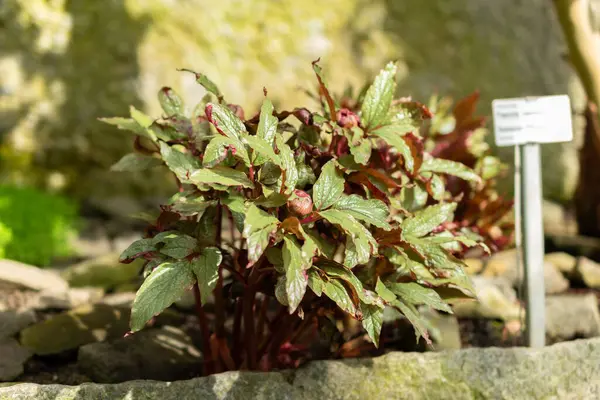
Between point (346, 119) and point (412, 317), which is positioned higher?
point (346, 119)

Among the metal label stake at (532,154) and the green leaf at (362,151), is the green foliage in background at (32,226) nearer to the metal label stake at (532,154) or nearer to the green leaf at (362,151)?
the green leaf at (362,151)

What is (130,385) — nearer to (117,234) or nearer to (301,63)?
(117,234)

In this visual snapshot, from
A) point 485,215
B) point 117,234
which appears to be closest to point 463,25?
point 485,215

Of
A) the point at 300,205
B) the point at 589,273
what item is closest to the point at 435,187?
the point at 300,205

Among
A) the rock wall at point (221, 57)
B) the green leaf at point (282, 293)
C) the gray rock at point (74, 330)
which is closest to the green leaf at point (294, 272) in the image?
the green leaf at point (282, 293)

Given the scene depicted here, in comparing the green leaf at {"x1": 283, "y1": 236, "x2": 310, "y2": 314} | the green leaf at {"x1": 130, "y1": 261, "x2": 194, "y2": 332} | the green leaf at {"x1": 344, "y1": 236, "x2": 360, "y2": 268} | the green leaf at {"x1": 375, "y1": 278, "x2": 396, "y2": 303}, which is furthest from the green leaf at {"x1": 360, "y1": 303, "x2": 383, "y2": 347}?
the green leaf at {"x1": 130, "y1": 261, "x2": 194, "y2": 332}

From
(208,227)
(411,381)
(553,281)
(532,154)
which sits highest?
(532,154)

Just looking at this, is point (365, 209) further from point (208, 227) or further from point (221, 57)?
point (221, 57)

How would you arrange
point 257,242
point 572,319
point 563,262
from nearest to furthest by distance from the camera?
point 257,242, point 572,319, point 563,262
